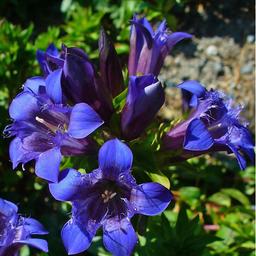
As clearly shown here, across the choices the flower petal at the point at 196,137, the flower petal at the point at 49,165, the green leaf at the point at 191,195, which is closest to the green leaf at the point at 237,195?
the green leaf at the point at 191,195

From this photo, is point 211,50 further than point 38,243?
Yes

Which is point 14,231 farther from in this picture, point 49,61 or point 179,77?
point 179,77

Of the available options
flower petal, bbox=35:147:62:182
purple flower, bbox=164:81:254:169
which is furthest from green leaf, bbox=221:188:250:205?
flower petal, bbox=35:147:62:182

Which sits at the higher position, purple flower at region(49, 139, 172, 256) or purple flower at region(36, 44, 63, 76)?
purple flower at region(36, 44, 63, 76)

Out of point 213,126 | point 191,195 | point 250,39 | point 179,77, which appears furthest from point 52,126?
point 250,39

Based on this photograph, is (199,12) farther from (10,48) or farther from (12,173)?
(12,173)

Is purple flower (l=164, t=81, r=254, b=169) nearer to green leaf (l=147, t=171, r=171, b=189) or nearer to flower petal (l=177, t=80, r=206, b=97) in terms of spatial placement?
flower petal (l=177, t=80, r=206, b=97)
